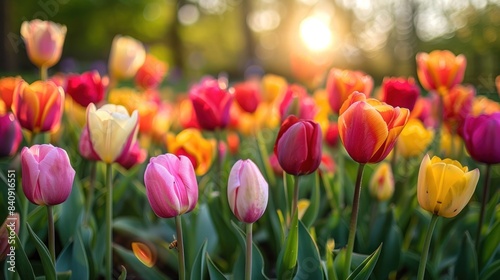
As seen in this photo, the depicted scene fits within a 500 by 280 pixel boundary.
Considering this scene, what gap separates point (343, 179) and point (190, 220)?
59 cm

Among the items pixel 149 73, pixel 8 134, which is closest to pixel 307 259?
pixel 8 134

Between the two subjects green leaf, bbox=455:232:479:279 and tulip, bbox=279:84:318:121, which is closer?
green leaf, bbox=455:232:479:279

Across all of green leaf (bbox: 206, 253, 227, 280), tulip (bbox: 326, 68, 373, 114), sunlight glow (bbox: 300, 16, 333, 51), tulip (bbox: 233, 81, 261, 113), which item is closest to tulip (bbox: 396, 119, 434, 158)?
tulip (bbox: 326, 68, 373, 114)

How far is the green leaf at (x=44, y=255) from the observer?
112 cm

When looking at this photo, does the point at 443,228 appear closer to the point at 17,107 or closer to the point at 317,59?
the point at 17,107

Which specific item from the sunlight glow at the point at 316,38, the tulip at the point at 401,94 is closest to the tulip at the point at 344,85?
the tulip at the point at 401,94

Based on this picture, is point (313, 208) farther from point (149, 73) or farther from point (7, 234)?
point (149, 73)

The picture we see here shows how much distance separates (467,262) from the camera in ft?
4.70

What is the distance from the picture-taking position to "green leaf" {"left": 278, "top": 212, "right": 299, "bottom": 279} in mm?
1165

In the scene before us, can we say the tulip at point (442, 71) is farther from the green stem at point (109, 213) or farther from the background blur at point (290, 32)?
the green stem at point (109, 213)

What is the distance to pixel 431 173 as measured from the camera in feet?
3.57

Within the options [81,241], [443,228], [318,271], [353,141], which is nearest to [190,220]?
[81,241]

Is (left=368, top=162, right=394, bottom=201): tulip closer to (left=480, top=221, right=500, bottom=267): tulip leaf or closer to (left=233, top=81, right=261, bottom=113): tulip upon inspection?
(left=480, top=221, right=500, bottom=267): tulip leaf

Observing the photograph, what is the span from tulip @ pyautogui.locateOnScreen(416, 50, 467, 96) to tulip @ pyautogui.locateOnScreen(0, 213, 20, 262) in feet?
4.49
